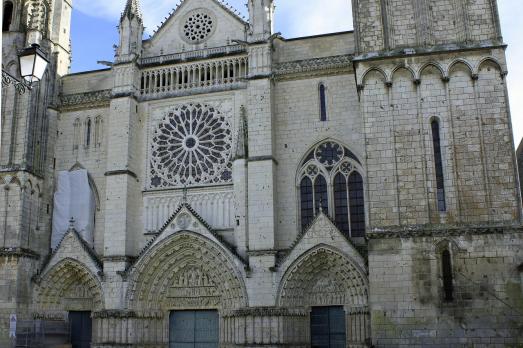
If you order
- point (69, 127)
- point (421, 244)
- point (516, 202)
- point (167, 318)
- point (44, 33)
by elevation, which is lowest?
point (167, 318)

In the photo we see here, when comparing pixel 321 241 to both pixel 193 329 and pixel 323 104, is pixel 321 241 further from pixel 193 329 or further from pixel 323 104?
pixel 193 329

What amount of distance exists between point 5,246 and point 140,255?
5.22 metres

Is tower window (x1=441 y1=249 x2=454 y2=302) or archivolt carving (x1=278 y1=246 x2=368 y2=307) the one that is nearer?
tower window (x1=441 y1=249 x2=454 y2=302)

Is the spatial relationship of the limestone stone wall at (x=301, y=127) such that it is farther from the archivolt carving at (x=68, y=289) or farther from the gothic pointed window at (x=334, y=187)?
the archivolt carving at (x=68, y=289)

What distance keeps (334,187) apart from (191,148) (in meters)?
6.05

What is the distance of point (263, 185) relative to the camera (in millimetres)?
21500

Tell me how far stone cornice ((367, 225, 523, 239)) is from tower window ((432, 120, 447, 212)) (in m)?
0.70

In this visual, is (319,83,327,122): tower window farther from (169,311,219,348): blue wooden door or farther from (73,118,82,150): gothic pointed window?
(73,118,82,150): gothic pointed window

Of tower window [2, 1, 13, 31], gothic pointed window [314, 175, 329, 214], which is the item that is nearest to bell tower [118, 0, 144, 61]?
tower window [2, 1, 13, 31]

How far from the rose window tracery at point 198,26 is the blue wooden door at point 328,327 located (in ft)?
39.6

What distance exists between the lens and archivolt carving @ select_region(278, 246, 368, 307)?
66.4 ft

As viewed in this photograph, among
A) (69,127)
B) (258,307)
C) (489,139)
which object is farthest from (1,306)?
(489,139)

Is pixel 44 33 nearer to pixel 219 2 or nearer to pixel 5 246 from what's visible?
pixel 219 2

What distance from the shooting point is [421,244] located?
1645 centimetres
